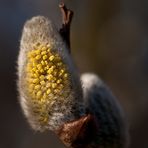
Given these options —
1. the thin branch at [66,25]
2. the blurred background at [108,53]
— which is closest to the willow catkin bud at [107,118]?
the thin branch at [66,25]

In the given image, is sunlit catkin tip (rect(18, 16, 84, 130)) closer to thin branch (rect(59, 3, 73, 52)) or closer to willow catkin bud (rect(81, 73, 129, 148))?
thin branch (rect(59, 3, 73, 52))

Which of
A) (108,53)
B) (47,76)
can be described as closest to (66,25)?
(47,76)

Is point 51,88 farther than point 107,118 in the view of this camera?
No

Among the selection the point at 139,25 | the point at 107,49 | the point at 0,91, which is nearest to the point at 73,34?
the point at 107,49

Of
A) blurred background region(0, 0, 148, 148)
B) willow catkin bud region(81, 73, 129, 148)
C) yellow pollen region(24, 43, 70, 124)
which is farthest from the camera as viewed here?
blurred background region(0, 0, 148, 148)

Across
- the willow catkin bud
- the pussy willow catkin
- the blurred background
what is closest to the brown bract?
the pussy willow catkin

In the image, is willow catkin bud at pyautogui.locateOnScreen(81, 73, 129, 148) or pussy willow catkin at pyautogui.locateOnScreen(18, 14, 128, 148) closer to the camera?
pussy willow catkin at pyautogui.locateOnScreen(18, 14, 128, 148)

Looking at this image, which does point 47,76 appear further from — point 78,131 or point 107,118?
point 107,118

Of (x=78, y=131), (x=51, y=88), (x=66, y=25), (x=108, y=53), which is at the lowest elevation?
(x=78, y=131)
